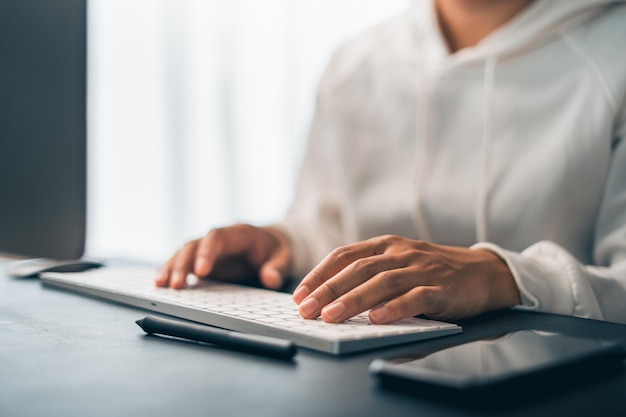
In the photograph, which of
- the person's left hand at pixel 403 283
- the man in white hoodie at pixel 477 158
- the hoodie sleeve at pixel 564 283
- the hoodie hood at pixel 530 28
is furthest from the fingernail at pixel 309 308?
the hoodie hood at pixel 530 28

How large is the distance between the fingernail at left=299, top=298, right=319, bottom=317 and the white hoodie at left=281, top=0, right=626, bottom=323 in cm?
47

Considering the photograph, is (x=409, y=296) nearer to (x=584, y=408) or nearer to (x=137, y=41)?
(x=584, y=408)

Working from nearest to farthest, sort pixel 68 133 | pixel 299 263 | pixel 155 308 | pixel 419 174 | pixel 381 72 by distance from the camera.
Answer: pixel 155 308 → pixel 68 133 → pixel 299 263 → pixel 419 174 → pixel 381 72

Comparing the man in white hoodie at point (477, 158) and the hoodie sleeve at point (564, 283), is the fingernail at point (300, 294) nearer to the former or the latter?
the man in white hoodie at point (477, 158)

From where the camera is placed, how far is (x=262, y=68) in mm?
2590

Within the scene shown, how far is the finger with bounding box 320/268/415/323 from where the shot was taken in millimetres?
593

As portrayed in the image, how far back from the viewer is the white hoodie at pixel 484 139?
109 centimetres

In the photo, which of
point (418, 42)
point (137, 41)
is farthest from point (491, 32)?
point (137, 41)

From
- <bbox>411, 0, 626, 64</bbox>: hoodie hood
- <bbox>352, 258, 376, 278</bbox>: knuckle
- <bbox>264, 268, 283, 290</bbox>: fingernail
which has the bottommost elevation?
<bbox>264, 268, 283, 290</bbox>: fingernail

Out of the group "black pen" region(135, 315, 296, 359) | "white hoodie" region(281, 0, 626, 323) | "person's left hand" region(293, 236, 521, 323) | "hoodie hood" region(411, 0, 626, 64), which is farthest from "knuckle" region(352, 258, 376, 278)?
"hoodie hood" region(411, 0, 626, 64)

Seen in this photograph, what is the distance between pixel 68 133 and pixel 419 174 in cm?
58

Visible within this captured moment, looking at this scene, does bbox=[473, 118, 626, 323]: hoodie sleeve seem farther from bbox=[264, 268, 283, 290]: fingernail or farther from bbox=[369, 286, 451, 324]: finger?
bbox=[264, 268, 283, 290]: fingernail

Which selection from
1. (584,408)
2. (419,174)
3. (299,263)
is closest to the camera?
(584,408)

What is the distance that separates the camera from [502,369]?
1.40 feet
